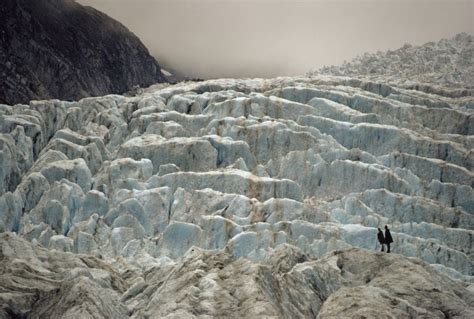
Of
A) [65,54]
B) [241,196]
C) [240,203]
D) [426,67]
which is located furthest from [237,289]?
[65,54]

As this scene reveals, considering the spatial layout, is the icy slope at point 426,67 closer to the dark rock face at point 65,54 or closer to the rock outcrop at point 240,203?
the rock outcrop at point 240,203

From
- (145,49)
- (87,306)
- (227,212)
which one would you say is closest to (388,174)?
(227,212)

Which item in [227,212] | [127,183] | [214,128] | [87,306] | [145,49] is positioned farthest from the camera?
[145,49]

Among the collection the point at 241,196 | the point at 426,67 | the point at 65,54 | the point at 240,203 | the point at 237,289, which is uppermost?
the point at 426,67

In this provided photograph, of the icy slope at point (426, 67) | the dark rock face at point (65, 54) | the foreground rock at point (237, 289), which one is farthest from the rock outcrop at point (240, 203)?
the dark rock face at point (65, 54)

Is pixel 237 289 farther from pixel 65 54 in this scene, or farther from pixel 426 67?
pixel 65 54

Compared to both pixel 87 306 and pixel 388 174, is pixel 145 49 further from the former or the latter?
pixel 87 306
